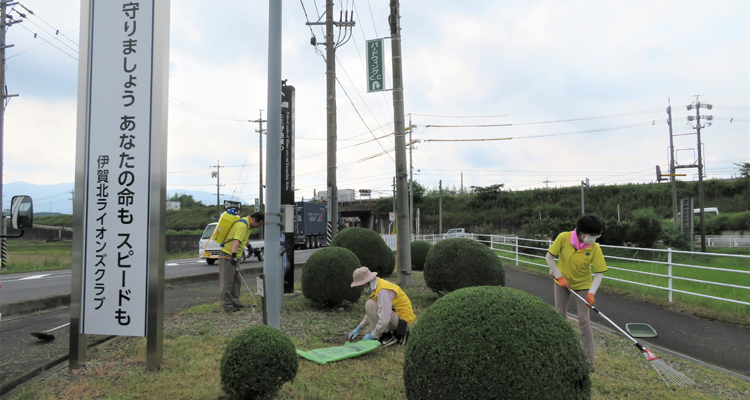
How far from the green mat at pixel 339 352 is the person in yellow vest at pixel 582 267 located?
7.26ft

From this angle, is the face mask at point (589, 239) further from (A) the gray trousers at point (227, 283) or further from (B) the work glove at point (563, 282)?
(A) the gray trousers at point (227, 283)

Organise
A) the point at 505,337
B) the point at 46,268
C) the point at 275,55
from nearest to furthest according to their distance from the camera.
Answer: the point at 505,337 < the point at 275,55 < the point at 46,268

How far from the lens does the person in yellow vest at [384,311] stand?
5.06 metres

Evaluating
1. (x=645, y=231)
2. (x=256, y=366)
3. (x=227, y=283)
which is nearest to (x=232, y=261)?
(x=227, y=283)

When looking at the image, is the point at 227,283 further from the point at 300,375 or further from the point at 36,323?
the point at 300,375

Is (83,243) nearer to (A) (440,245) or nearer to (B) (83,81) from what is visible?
(B) (83,81)

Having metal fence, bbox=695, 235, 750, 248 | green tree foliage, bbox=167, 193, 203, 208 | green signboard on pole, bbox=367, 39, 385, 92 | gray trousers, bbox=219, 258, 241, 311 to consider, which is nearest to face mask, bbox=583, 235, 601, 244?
gray trousers, bbox=219, 258, 241, 311

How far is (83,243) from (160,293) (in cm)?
95

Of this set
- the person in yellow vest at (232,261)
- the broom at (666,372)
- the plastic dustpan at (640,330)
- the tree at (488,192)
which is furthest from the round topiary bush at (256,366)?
the tree at (488,192)

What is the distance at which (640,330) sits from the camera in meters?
6.37

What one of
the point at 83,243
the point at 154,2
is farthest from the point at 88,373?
the point at 154,2

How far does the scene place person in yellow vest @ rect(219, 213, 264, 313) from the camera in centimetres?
701

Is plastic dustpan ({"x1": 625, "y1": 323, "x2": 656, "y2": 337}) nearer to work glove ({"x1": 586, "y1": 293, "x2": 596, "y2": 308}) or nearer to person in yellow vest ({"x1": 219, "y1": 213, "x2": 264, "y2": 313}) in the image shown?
work glove ({"x1": 586, "y1": 293, "x2": 596, "y2": 308})

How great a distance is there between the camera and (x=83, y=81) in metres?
4.48
